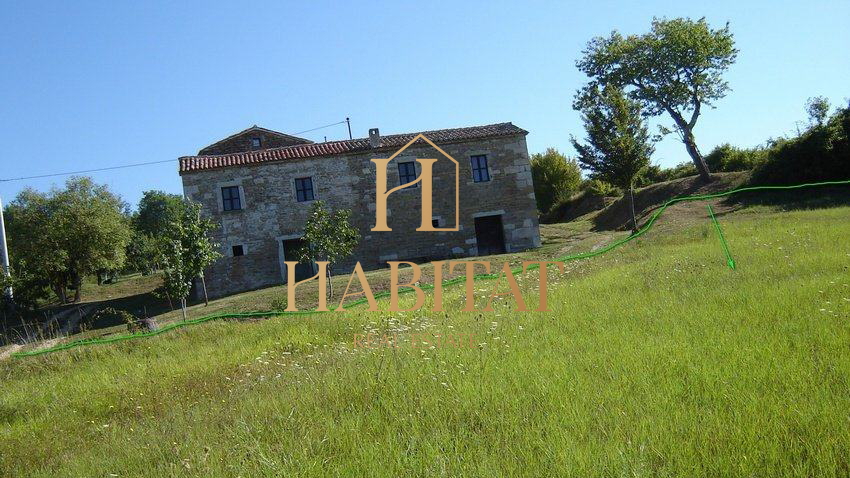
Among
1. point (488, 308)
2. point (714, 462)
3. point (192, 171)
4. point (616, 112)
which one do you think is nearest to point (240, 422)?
point (714, 462)

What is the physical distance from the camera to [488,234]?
88.4 ft

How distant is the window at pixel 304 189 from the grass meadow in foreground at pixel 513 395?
16.4 meters

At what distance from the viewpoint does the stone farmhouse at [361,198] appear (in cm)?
2506

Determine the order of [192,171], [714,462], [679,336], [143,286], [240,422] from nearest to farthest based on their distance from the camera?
[714,462] → [240,422] → [679,336] → [192,171] → [143,286]

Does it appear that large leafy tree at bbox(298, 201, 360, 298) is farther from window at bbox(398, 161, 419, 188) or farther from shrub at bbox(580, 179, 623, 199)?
shrub at bbox(580, 179, 623, 199)

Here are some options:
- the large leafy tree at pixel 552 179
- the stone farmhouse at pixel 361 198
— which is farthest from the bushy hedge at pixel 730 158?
the stone farmhouse at pixel 361 198

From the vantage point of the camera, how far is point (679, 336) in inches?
230

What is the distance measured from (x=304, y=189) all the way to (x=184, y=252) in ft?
31.7

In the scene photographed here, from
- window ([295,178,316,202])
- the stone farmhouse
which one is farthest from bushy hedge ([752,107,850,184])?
window ([295,178,316,202])

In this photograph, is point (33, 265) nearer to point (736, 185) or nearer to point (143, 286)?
point (143, 286)

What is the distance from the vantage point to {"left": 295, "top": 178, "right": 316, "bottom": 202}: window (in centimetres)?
2564

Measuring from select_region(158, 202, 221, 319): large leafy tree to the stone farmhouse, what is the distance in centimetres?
766

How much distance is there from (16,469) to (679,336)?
6.35 m

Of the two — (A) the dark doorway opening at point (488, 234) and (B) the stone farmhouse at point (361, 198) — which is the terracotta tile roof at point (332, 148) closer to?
(B) the stone farmhouse at point (361, 198)
